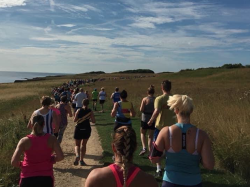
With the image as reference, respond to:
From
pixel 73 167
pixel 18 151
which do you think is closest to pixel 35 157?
pixel 18 151

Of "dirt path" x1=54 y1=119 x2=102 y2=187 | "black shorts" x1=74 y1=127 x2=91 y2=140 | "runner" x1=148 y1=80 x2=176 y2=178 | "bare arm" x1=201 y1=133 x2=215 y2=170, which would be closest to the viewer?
"bare arm" x1=201 y1=133 x2=215 y2=170

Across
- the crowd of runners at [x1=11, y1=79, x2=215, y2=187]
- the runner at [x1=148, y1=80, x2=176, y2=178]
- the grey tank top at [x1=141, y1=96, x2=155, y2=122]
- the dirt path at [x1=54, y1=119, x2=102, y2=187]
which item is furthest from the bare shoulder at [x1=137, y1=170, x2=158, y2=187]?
the grey tank top at [x1=141, y1=96, x2=155, y2=122]

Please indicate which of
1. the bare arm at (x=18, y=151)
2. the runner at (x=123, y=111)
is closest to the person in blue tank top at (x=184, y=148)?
the bare arm at (x=18, y=151)

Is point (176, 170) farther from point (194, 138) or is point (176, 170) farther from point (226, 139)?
point (226, 139)

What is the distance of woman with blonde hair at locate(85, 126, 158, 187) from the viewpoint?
2.14 metres

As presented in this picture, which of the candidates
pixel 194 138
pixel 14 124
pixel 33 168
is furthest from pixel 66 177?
pixel 14 124

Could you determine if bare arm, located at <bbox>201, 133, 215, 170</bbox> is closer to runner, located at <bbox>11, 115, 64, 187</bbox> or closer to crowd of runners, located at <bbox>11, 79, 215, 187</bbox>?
crowd of runners, located at <bbox>11, 79, 215, 187</bbox>

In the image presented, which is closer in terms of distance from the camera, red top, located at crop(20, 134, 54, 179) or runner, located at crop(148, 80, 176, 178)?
red top, located at crop(20, 134, 54, 179)

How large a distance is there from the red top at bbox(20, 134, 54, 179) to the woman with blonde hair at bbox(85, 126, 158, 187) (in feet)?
5.11

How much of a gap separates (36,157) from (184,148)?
6.46 ft

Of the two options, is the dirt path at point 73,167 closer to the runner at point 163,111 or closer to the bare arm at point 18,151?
the runner at point 163,111

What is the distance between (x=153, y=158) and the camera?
10.2 feet

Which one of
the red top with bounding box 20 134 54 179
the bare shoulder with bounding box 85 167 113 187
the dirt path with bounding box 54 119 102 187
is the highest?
the bare shoulder with bounding box 85 167 113 187

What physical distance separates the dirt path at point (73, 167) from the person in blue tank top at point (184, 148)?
129 inches
